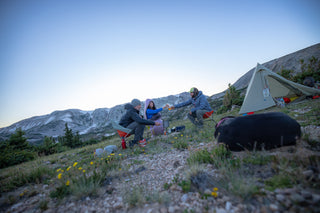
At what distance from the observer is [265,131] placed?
9.12ft

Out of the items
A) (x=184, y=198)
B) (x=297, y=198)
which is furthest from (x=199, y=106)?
(x=297, y=198)

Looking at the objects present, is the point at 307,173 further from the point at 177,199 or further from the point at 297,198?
the point at 177,199

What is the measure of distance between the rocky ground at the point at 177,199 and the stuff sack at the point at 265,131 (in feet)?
0.73

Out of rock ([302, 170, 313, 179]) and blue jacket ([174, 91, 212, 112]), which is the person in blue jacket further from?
rock ([302, 170, 313, 179])

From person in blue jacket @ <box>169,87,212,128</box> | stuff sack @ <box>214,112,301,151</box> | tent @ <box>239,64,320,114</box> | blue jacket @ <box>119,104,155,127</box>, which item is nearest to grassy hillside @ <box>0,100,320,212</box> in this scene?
stuff sack @ <box>214,112,301,151</box>

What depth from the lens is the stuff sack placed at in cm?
274

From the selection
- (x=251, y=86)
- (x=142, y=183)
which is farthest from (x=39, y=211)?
(x=251, y=86)

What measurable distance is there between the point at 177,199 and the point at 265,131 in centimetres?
242

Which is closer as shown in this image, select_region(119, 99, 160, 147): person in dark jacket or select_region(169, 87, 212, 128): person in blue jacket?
select_region(119, 99, 160, 147): person in dark jacket

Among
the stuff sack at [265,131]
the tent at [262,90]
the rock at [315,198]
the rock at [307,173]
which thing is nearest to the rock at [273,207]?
the rock at [315,198]

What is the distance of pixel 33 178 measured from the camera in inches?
139

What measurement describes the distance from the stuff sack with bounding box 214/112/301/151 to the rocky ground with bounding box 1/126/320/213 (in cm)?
22

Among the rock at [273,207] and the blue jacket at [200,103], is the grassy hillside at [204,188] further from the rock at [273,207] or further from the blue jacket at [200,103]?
the blue jacket at [200,103]

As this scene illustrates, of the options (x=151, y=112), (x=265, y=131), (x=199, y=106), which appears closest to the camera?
(x=265, y=131)
